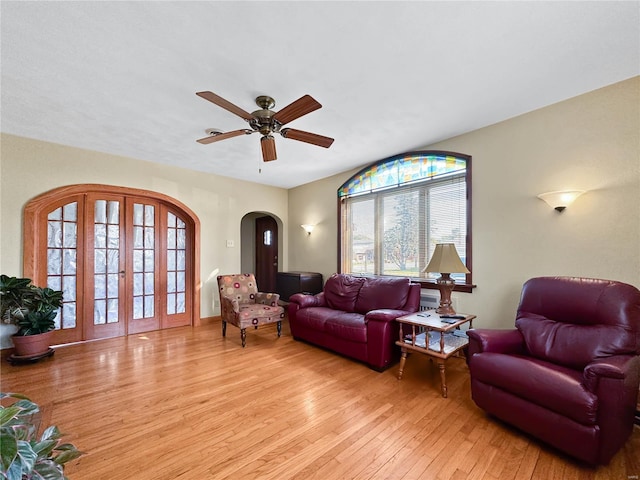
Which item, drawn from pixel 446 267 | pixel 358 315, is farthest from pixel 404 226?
pixel 358 315

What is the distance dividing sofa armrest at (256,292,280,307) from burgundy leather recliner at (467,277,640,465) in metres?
2.66

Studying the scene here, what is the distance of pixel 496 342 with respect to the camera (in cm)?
214

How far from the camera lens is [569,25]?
172 centimetres

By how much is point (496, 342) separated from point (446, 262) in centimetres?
89

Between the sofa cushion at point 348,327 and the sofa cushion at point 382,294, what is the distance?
0.64ft

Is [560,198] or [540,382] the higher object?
[560,198]

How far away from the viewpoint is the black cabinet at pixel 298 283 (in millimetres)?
4844

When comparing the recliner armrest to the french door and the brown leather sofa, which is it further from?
the french door

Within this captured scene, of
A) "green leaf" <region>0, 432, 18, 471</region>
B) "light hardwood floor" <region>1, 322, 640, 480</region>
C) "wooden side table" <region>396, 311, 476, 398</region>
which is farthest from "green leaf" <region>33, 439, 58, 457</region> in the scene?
"wooden side table" <region>396, 311, 476, 398</region>

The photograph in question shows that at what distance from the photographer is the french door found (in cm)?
365

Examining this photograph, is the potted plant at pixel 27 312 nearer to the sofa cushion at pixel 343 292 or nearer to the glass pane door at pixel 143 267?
the glass pane door at pixel 143 267

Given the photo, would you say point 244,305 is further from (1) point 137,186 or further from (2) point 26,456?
(2) point 26,456

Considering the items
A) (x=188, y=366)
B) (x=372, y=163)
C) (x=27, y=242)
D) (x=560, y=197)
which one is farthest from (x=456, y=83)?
(x=27, y=242)

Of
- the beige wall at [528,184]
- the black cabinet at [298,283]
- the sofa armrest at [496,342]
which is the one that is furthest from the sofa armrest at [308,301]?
the sofa armrest at [496,342]
